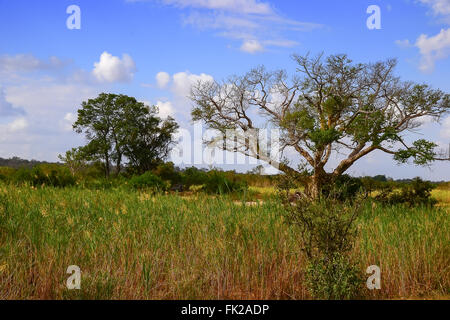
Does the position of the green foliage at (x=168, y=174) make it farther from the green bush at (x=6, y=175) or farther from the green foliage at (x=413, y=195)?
the green foliage at (x=413, y=195)

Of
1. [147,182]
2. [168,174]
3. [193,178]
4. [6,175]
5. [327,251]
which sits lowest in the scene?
[327,251]

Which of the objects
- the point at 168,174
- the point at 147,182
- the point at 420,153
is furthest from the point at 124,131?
the point at 420,153

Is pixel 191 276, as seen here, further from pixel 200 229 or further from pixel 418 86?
pixel 418 86

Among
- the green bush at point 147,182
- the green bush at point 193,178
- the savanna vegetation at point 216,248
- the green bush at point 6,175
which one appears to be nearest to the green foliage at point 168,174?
the green bush at point 193,178

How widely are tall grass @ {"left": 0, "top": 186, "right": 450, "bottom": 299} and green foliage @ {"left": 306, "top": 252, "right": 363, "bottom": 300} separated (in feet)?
1.14

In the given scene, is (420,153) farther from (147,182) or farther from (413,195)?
(147,182)

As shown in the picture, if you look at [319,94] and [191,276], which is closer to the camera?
[191,276]

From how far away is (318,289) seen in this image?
5.46 metres

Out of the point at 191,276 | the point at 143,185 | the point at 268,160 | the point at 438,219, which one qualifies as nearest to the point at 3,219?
the point at 191,276

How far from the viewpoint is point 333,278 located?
5.41m

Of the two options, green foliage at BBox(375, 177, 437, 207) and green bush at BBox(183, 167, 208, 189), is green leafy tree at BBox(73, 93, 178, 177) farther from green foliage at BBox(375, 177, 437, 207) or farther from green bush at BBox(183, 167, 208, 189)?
green foliage at BBox(375, 177, 437, 207)

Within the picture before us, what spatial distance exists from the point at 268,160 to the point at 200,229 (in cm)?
1567

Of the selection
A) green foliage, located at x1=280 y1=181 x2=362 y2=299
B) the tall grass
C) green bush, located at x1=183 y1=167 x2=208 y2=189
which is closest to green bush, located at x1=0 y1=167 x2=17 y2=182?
green bush, located at x1=183 y1=167 x2=208 y2=189

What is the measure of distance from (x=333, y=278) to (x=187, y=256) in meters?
2.19
